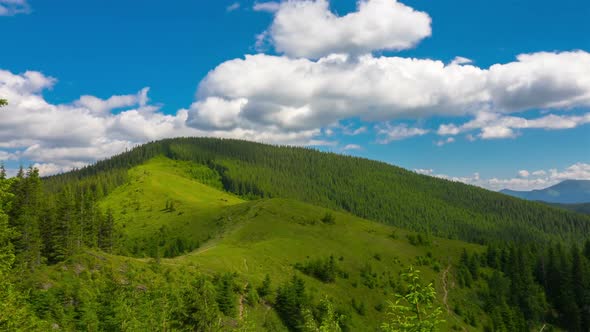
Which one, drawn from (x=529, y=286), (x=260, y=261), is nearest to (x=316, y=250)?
(x=260, y=261)

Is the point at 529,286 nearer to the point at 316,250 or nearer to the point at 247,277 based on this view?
the point at 316,250

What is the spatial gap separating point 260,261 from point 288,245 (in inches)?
808

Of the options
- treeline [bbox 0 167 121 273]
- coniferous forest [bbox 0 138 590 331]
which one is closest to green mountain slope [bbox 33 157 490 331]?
coniferous forest [bbox 0 138 590 331]

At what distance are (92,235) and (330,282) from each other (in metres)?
65.2

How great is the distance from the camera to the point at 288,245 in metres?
→ 116

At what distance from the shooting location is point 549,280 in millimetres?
143625

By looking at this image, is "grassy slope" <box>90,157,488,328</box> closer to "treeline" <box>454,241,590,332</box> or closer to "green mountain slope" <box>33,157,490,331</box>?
"green mountain slope" <box>33,157,490,331</box>

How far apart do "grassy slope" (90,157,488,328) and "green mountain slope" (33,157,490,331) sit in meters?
0.40

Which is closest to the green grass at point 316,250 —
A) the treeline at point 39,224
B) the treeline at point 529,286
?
the treeline at point 529,286

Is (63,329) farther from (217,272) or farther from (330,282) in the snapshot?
(330,282)

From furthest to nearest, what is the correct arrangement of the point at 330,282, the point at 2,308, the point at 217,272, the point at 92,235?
the point at 330,282
the point at 92,235
the point at 217,272
the point at 2,308

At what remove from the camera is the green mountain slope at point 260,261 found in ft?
163

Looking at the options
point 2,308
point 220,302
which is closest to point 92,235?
point 220,302

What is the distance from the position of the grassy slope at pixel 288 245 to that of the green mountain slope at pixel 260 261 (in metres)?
0.40
